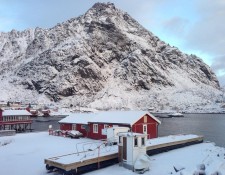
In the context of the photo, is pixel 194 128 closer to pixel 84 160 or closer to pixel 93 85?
pixel 84 160

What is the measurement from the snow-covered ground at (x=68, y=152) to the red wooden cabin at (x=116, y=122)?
5105 millimetres

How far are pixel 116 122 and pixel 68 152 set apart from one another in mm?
10522

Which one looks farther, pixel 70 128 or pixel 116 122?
pixel 70 128

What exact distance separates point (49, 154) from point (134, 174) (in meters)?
11.3

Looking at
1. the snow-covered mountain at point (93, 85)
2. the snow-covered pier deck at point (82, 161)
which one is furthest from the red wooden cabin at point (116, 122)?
the snow-covered mountain at point (93, 85)

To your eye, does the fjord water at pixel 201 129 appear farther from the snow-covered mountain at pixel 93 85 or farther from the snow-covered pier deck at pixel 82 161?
the snow-covered mountain at pixel 93 85

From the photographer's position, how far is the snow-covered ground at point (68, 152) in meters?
25.8

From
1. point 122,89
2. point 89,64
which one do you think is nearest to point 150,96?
point 122,89

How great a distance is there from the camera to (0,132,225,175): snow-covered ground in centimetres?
2581

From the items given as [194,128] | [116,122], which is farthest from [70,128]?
[194,128]

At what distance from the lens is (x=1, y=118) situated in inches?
2307

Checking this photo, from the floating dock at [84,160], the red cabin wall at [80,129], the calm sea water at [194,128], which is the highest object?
the red cabin wall at [80,129]

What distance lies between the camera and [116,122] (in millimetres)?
41562

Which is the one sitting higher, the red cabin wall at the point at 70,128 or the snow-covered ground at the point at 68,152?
the red cabin wall at the point at 70,128
